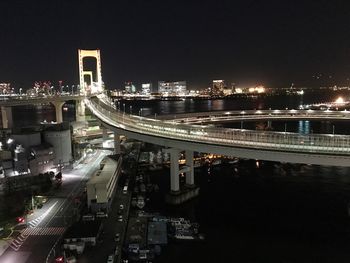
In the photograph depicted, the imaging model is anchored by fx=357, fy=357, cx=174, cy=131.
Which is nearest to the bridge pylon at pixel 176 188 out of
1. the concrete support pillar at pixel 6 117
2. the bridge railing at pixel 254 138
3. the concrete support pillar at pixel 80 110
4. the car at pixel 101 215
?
the bridge railing at pixel 254 138

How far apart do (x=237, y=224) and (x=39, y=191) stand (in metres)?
12.6

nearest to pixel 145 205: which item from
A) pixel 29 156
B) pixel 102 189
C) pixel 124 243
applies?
pixel 102 189

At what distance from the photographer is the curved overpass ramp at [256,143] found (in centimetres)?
1689

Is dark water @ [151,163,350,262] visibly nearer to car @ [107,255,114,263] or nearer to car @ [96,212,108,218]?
car @ [107,255,114,263]

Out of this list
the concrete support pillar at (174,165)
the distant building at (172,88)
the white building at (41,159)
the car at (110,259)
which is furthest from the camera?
the distant building at (172,88)

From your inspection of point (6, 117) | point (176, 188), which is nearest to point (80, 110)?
point (6, 117)

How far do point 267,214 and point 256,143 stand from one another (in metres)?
4.67

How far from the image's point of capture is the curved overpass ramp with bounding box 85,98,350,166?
1689 cm

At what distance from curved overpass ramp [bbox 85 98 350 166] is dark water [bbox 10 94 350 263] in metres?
4.00

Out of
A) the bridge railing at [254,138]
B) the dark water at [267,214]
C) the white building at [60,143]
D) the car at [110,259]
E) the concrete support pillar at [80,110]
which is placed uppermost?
the concrete support pillar at [80,110]

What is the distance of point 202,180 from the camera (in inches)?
1106

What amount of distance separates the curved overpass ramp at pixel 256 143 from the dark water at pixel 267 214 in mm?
3999

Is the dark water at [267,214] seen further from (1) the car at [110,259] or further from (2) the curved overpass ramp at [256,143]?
(2) the curved overpass ramp at [256,143]

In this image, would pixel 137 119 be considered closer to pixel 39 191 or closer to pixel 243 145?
pixel 39 191
